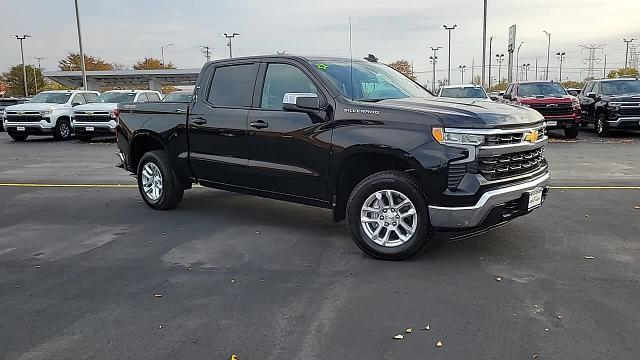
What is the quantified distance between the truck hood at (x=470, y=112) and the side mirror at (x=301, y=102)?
2.05 feet

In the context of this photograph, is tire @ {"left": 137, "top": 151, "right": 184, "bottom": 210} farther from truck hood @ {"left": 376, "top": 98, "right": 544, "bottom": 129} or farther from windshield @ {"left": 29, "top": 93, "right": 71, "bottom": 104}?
windshield @ {"left": 29, "top": 93, "right": 71, "bottom": 104}

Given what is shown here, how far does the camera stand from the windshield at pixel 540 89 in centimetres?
1852

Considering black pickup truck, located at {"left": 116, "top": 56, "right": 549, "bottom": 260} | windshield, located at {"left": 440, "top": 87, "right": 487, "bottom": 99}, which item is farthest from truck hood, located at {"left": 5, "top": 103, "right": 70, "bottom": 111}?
black pickup truck, located at {"left": 116, "top": 56, "right": 549, "bottom": 260}

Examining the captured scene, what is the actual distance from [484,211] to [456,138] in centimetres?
67

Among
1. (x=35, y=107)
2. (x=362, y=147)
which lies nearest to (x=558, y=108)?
(x=362, y=147)

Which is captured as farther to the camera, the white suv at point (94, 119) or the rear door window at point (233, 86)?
the white suv at point (94, 119)

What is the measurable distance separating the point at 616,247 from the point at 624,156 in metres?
8.38

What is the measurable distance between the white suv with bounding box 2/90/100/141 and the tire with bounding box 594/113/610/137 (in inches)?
723

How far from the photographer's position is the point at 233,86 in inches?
259

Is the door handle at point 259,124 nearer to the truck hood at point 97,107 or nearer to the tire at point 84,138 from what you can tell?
the truck hood at point 97,107

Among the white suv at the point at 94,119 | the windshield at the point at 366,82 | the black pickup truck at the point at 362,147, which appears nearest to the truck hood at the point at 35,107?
the white suv at the point at 94,119

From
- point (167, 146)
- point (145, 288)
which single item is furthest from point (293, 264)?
point (167, 146)

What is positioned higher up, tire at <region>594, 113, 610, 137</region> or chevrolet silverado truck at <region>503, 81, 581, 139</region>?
chevrolet silverado truck at <region>503, 81, 581, 139</region>

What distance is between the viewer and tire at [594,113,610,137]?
17.8 meters
